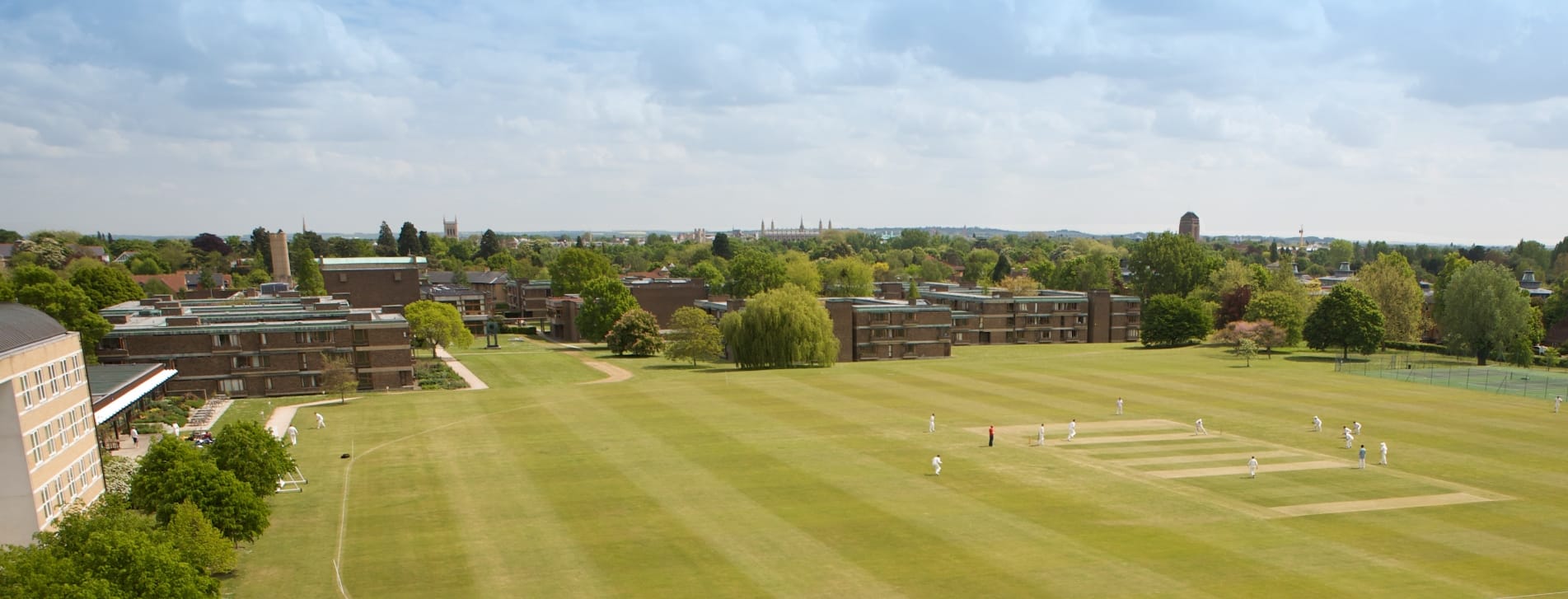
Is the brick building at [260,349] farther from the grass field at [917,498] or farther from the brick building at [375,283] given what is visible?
the brick building at [375,283]

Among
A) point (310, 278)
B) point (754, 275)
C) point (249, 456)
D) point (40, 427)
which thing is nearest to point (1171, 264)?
point (754, 275)

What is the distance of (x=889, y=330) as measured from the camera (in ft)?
349

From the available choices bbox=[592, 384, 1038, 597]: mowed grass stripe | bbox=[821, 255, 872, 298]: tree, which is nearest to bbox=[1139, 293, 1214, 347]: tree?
bbox=[821, 255, 872, 298]: tree

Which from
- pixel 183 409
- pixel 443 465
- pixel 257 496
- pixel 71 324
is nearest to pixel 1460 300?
pixel 443 465

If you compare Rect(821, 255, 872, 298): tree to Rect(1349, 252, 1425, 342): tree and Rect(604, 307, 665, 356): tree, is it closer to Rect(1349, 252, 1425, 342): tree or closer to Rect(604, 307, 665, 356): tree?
Rect(604, 307, 665, 356): tree

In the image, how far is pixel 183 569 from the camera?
25.1 meters

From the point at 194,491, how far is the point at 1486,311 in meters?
113

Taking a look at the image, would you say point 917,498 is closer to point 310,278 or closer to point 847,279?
point 847,279

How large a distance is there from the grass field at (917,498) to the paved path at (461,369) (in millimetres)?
7419

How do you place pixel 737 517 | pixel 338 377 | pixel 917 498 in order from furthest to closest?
pixel 338 377, pixel 917 498, pixel 737 517

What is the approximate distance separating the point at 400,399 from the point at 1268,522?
59.8 meters

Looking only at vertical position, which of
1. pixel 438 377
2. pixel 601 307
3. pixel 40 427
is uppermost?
pixel 40 427

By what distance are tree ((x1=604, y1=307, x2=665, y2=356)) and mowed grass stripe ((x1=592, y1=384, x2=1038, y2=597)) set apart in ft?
150

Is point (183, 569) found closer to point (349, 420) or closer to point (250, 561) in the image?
point (250, 561)
